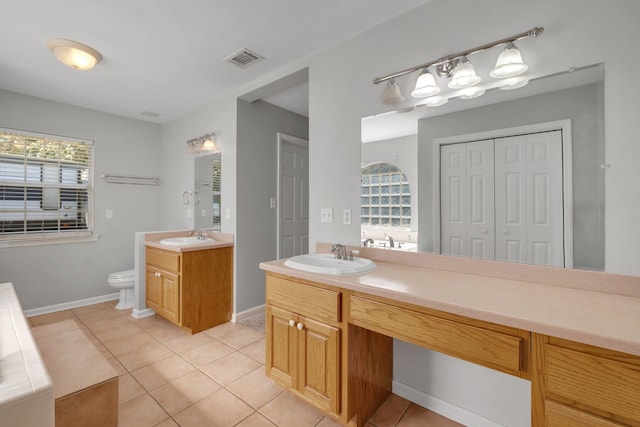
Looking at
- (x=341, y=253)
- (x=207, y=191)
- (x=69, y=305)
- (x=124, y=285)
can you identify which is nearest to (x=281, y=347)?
(x=341, y=253)

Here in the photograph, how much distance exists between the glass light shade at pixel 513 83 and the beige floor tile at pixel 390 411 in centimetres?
186

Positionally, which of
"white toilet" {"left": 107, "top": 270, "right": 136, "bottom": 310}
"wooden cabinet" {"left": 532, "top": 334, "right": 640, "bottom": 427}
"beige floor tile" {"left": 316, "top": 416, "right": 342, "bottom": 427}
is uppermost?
"wooden cabinet" {"left": 532, "top": 334, "right": 640, "bottom": 427}

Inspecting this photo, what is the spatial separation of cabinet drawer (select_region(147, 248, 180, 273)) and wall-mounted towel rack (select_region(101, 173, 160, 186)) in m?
1.23

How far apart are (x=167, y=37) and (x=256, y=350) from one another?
2489 mm

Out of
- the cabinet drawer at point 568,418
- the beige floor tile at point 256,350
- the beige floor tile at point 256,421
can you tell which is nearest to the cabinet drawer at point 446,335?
the cabinet drawer at point 568,418

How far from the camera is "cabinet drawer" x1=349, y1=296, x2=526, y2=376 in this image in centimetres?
99

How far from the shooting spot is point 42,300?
318 cm

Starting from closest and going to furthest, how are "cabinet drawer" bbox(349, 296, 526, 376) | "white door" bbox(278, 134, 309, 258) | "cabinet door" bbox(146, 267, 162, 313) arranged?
"cabinet drawer" bbox(349, 296, 526, 376), "cabinet door" bbox(146, 267, 162, 313), "white door" bbox(278, 134, 309, 258)

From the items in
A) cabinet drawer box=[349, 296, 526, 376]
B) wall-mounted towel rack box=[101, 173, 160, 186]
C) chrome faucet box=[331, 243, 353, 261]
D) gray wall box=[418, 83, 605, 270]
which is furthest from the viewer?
wall-mounted towel rack box=[101, 173, 160, 186]

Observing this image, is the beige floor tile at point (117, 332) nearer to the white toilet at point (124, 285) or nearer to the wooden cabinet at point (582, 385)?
the white toilet at point (124, 285)

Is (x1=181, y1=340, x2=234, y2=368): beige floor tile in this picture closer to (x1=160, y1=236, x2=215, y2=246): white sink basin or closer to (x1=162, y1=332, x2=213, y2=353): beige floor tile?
(x1=162, y1=332, x2=213, y2=353): beige floor tile

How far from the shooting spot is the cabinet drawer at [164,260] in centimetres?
270

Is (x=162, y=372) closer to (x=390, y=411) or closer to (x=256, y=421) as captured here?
(x=256, y=421)

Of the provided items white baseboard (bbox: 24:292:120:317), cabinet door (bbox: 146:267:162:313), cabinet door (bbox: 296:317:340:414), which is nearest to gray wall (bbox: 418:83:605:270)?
cabinet door (bbox: 296:317:340:414)
